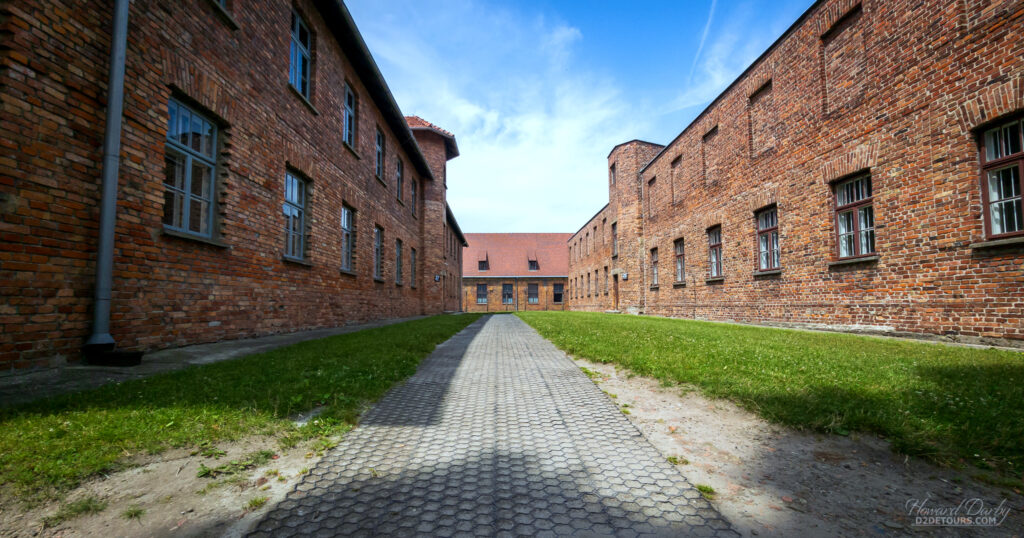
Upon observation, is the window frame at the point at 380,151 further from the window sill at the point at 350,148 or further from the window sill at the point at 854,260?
the window sill at the point at 854,260

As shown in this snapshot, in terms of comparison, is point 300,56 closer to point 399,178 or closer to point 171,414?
point 399,178

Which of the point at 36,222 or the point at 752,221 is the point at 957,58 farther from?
the point at 36,222

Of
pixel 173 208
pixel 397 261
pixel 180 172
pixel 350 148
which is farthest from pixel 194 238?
pixel 397 261

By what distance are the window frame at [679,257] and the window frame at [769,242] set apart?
14.7 feet

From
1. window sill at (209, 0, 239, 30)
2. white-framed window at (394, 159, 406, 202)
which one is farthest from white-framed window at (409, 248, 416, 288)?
window sill at (209, 0, 239, 30)

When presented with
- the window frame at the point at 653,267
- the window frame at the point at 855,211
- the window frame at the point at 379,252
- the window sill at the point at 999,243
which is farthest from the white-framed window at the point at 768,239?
the window frame at the point at 379,252

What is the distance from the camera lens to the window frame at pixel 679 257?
1641cm

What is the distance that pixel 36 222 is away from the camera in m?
3.57

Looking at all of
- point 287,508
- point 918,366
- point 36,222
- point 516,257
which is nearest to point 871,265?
point 918,366

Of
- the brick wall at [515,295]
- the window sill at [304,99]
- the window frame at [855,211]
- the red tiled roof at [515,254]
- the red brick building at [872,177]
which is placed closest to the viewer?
A: the red brick building at [872,177]

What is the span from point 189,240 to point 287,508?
4.92 meters

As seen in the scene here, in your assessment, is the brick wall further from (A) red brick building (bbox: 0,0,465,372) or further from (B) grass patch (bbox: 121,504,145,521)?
(B) grass patch (bbox: 121,504,145,521)

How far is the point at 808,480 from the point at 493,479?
138 cm

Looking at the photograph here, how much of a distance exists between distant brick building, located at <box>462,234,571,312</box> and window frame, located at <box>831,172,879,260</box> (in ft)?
118
